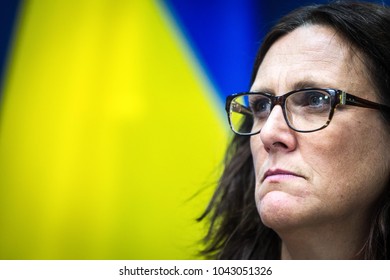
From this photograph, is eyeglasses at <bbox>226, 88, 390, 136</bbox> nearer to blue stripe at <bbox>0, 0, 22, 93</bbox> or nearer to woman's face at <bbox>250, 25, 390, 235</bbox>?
woman's face at <bbox>250, 25, 390, 235</bbox>

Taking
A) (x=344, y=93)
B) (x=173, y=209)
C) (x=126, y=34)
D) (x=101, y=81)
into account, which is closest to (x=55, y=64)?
(x=101, y=81)

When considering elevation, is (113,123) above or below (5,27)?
below

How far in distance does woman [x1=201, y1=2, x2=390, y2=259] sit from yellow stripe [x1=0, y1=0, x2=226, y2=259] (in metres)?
0.84

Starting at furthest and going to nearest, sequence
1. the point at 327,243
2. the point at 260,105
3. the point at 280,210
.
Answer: the point at 260,105 < the point at 327,243 < the point at 280,210

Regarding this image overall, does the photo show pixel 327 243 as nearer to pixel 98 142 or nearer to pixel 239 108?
pixel 239 108

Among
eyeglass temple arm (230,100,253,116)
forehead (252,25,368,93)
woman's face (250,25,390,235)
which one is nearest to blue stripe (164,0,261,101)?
eyeglass temple arm (230,100,253,116)

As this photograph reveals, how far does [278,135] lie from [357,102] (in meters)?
0.24

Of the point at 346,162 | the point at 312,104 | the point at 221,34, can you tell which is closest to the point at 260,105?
the point at 312,104

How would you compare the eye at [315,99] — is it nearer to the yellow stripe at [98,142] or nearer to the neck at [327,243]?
the neck at [327,243]

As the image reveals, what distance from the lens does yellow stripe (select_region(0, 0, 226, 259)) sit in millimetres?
2359

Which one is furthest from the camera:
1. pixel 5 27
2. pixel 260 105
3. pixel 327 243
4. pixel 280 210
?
pixel 5 27

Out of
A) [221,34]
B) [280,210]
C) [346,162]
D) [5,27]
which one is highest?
[5,27]

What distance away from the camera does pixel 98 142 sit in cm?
243
